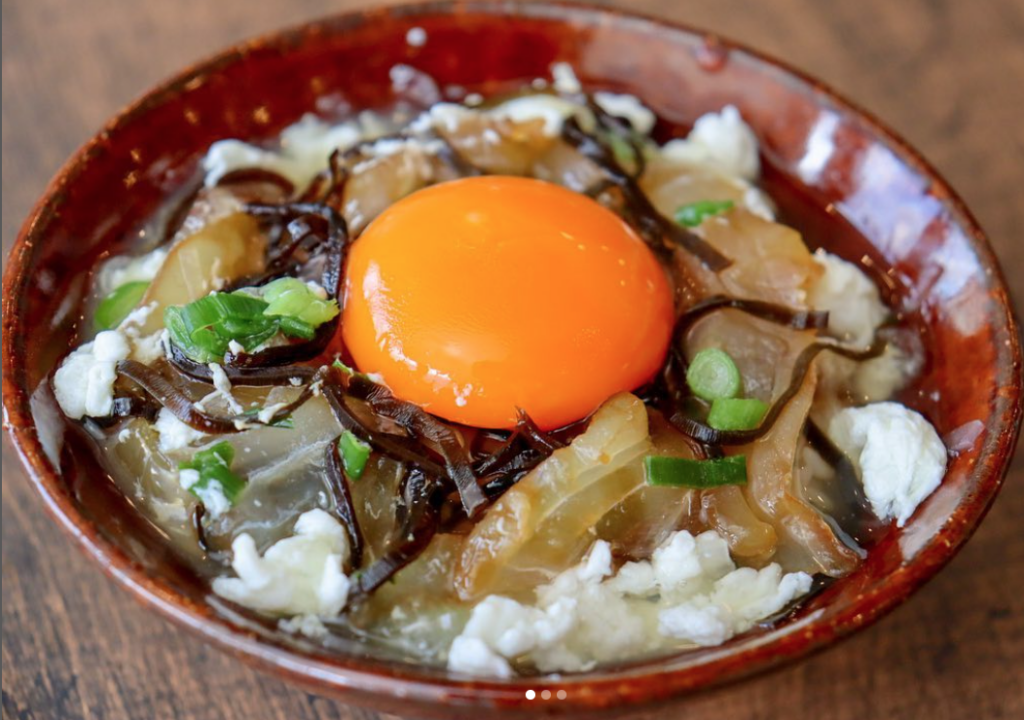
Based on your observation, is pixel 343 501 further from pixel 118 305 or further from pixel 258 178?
pixel 258 178

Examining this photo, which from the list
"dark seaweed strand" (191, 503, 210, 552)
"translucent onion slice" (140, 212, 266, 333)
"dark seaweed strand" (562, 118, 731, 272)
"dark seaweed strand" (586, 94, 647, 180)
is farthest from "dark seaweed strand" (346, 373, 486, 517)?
"dark seaweed strand" (586, 94, 647, 180)

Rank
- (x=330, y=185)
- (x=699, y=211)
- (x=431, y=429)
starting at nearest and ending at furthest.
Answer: (x=431, y=429), (x=699, y=211), (x=330, y=185)

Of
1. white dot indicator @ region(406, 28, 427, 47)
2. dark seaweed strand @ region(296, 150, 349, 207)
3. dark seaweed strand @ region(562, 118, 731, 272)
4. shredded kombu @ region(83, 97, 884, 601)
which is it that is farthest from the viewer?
white dot indicator @ region(406, 28, 427, 47)

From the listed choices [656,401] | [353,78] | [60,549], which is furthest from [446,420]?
[353,78]

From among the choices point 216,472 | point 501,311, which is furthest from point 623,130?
point 216,472

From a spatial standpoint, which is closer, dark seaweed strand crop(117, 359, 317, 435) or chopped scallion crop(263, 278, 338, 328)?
dark seaweed strand crop(117, 359, 317, 435)

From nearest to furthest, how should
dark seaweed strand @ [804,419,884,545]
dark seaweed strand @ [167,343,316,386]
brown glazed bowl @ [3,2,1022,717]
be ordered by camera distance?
brown glazed bowl @ [3,2,1022,717]
dark seaweed strand @ [167,343,316,386]
dark seaweed strand @ [804,419,884,545]

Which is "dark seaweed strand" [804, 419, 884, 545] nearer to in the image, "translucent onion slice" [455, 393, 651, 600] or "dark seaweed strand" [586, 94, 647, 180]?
"translucent onion slice" [455, 393, 651, 600]

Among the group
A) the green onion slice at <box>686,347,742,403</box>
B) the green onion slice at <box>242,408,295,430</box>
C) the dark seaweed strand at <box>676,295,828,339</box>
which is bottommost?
the green onion slice at <box>686,347,742,403</box>
